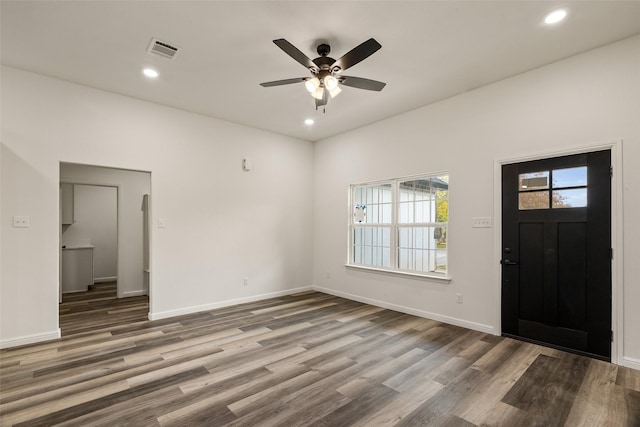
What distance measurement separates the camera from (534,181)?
3.39 metres

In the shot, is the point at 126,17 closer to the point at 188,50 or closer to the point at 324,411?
the point at 188,50

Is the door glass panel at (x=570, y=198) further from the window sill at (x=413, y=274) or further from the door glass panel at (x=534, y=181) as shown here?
the window sill at (x=413, y=274)

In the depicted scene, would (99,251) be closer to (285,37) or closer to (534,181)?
(285,37)

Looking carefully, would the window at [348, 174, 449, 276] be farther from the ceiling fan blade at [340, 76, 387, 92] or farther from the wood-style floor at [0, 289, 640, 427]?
the ceiling fan blade at [340, 76, 387, 92]

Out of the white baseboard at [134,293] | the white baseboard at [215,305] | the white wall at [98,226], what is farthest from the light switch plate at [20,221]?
the white wall at [98,226]

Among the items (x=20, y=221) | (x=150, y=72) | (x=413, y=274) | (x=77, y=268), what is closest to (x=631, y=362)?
(x=413, y=274)

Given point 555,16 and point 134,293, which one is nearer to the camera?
point 555,16

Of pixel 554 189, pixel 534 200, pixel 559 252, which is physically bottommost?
pixel 559 252

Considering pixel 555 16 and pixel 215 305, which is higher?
pixel 555 16

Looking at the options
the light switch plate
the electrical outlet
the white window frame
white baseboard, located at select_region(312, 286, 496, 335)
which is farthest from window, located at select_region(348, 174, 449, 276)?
the light switch plate

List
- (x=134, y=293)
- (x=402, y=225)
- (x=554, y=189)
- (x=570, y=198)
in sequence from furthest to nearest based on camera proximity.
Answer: (x=134, y=293), (x=402, y=225), (x=554, y=189), (x=570, y=198)

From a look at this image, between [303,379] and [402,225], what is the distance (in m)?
2.89

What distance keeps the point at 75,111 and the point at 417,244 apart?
492 cm

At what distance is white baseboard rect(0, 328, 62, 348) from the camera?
10.7 ft
